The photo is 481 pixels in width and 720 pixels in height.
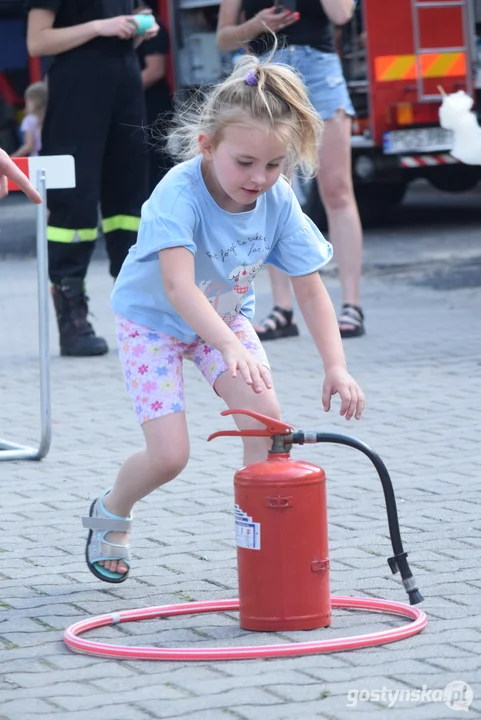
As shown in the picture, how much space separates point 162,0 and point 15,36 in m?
8.84

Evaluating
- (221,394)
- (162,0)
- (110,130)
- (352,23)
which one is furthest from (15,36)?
(221,394)

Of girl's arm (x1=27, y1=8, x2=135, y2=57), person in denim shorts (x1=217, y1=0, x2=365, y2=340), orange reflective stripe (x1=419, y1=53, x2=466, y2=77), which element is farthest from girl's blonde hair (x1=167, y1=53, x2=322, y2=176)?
orange reflective stripe (x1=419, y1=53, x2=466, y2=77)

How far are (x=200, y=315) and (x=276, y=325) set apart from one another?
4.30m

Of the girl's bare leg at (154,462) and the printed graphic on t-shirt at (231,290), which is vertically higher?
the printed graphic on t-shirt at (231,290)

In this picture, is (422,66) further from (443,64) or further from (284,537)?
(284,537)

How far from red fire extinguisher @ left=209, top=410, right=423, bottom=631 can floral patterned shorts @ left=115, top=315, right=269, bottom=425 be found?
36 centimetres

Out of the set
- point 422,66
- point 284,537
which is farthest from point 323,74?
point 422,66

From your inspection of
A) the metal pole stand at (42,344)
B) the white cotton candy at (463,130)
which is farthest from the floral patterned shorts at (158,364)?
the white cotton candy at (463,130)

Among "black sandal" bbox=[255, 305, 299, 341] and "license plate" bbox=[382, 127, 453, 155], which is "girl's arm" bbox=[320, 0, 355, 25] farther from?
"license plate" bbox=[382, 127, 453, 155]

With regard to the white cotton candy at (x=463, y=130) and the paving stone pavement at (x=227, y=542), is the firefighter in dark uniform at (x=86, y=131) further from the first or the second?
the white cotton candy at (x=463, y=130)

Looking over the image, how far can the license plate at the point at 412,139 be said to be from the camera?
11.7 metres

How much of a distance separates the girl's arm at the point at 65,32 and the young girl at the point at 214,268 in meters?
3.23

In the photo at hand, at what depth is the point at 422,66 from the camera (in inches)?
465

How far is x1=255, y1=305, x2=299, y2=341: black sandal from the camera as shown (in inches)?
298
